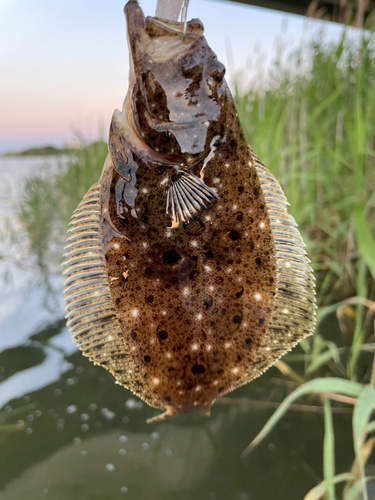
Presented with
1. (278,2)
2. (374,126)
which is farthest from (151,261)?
(278,2)

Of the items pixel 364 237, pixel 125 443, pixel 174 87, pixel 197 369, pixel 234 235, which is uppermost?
pixel 174 87

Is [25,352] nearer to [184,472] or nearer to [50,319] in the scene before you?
[50,319]

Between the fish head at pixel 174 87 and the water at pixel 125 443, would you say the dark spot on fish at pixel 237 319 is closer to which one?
the fish head at pixel 174 87

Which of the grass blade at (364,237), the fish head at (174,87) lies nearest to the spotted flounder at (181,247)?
the fish head at (174,87)

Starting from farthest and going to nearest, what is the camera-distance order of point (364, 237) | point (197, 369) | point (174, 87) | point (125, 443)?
point (125, 443) → point (364, 237) → point (197, 369) → point (174, 87)

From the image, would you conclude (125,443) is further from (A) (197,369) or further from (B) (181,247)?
(B) (181,247)

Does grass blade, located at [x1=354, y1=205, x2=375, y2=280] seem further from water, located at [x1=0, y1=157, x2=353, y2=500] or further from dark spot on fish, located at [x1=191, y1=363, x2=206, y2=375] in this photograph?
water, located at [x1=0, y1=157, x2=353, y2=500]

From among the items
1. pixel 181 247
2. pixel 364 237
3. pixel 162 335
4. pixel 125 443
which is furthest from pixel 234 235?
pixel 125 443

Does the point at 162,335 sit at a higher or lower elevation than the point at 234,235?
lower
